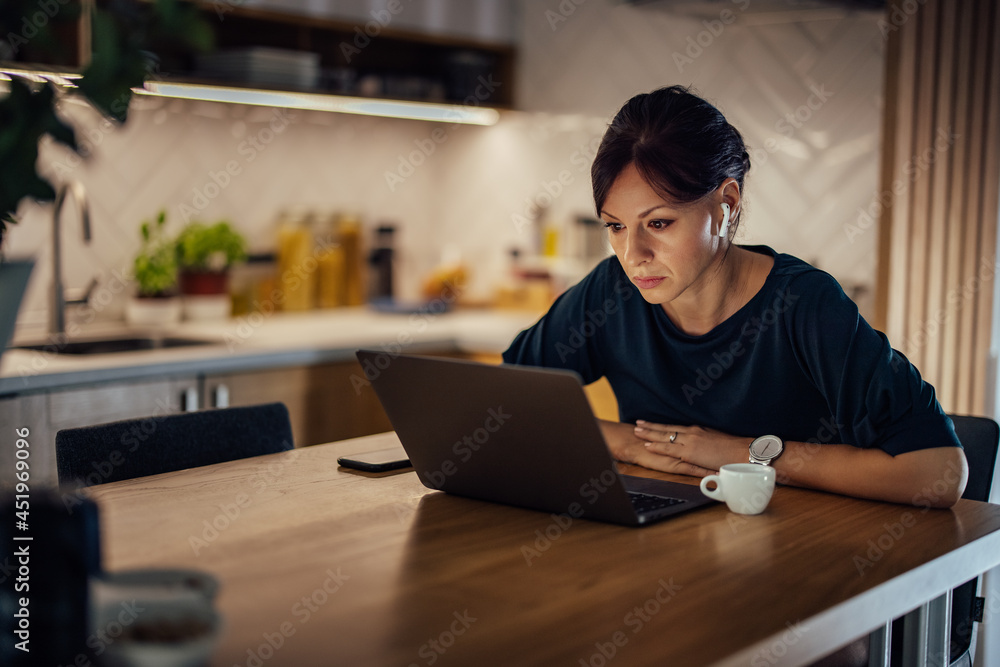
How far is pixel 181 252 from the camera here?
333 cm

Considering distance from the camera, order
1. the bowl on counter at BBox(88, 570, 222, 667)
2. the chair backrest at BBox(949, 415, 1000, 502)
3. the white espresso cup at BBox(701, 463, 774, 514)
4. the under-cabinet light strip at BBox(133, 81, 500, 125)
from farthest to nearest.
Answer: the under-cabinet light strip at BBox(133, 81, 500, 125) → the chair backrest at BBox(949, 415, 1000, 502) → the white espresso cup at BBox(701, 463, 774, 514) → the bowl on counter at BBox(88, 570, 222, 667)

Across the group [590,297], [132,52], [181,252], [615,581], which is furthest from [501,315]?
[132,52]

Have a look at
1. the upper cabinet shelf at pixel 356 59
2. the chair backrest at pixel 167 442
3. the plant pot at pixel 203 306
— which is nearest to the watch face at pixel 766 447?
the chair backrest at pixel 167 442

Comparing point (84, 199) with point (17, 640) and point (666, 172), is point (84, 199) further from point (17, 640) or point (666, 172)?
point (17, 640)

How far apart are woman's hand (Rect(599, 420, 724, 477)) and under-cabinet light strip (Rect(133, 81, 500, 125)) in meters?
1.71

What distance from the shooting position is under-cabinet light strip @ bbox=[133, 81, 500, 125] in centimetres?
304

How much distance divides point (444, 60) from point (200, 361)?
1.70m

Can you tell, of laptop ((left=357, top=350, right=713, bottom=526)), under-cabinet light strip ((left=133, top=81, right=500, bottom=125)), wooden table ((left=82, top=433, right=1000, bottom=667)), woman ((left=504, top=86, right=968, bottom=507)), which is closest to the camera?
wooden table ((left=82, top=433, right=1000, bottom=667))

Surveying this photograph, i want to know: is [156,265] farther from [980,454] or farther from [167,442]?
[980,454]

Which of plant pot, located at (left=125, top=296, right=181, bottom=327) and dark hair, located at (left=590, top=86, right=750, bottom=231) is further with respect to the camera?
plant pot, located at (left=125, top=296, right=181, bottom=327)

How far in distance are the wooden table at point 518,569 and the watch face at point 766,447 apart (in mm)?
60

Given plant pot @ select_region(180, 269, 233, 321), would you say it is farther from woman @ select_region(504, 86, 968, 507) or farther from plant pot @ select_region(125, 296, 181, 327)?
woman @ select_region(504, 86, 968, 507)

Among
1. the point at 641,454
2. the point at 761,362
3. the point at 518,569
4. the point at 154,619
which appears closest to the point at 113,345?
the point at 641,454

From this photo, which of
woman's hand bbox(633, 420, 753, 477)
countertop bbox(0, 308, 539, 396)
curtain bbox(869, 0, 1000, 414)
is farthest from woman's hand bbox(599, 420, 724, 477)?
countertop bbox(0, 308, 539, 396)
